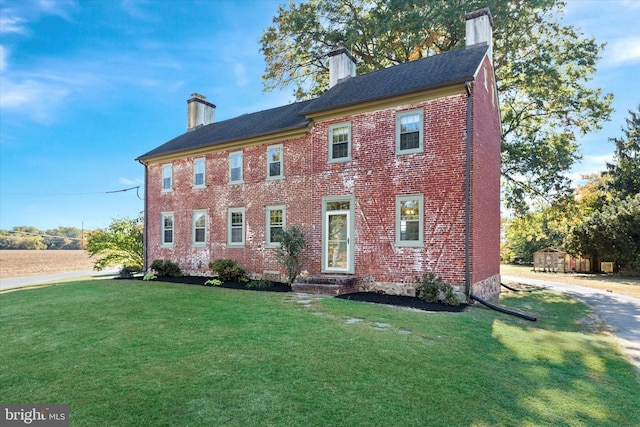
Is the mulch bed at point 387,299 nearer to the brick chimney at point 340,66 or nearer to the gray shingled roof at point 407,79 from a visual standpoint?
the gray shingled roof at point 407,79

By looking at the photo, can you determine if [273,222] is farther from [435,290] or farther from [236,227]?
[435,290]

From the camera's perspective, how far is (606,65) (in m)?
17.5

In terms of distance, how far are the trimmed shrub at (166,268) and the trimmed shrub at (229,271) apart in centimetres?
294

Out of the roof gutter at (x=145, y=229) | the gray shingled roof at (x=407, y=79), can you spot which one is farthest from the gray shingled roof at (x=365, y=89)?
the roof gutter at (x=145, y=229)

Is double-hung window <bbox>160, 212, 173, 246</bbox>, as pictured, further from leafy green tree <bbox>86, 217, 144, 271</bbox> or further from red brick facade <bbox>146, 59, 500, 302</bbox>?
red brick facade <bbox>146, 59, 500, 302</bbox>

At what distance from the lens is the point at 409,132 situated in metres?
11.1

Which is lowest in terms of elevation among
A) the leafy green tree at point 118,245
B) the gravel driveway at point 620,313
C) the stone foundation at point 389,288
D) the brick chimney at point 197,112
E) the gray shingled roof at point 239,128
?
the gravel driveway at point 620,313

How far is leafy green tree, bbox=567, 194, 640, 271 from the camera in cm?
2053

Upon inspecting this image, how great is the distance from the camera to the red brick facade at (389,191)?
10227mm

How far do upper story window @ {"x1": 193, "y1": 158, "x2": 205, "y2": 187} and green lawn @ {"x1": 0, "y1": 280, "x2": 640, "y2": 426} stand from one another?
31.5 ft

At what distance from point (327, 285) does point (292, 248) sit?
2000 millimetres

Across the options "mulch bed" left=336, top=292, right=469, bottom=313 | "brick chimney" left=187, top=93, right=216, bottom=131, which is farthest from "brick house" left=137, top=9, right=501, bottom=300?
"brick chimney" left=187, top=93, right=216, bottom=131

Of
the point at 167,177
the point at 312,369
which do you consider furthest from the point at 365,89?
the point at 167,177

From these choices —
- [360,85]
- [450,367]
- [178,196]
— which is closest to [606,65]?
[360,85]
